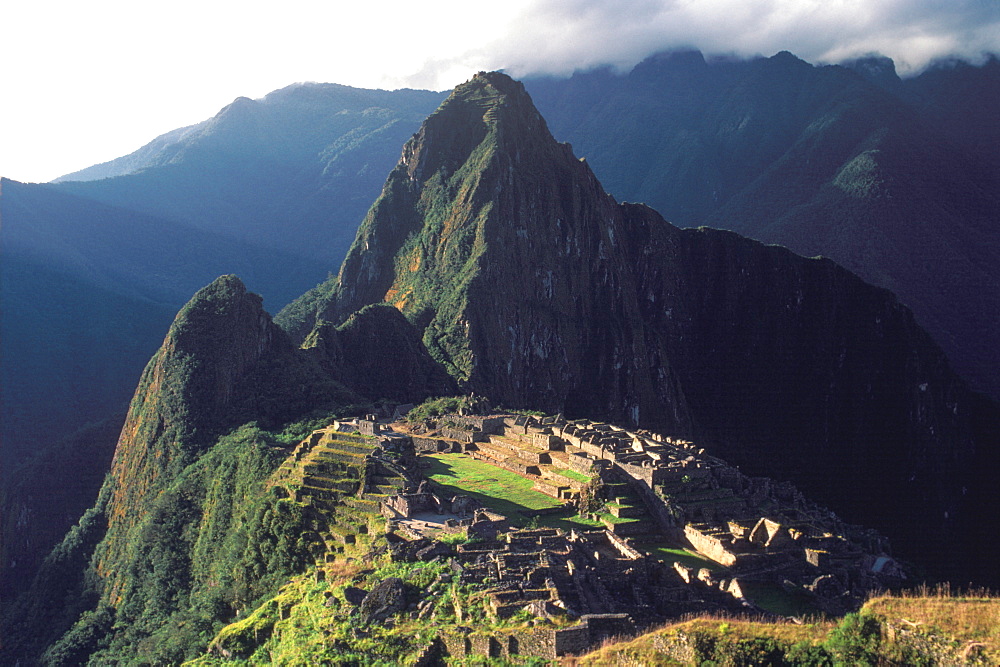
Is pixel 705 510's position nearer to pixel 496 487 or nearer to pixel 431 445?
pixel 496 487

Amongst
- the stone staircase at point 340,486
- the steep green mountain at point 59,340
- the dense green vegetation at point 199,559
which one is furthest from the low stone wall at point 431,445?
the steep green mountain at point 59,340

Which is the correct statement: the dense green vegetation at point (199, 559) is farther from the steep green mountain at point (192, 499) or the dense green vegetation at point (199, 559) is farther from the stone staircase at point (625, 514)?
the stone staircase at point (625, 514)

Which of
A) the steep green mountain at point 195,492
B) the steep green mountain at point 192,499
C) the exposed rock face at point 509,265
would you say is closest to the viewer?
the steep green mountain at point 195,492

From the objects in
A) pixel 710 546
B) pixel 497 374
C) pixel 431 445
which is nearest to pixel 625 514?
pixel 710 546

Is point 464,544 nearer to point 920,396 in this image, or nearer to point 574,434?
point 574,434

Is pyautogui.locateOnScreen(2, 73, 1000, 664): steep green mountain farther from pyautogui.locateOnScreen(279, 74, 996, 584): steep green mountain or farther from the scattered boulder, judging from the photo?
the scattered boulder

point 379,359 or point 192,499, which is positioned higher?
point 379,359
